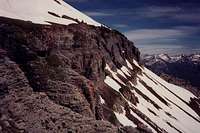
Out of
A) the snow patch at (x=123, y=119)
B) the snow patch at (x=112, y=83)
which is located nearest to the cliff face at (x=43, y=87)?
the snow patch at (x=123, y=119)

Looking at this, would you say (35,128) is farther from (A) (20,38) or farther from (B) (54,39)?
(B) (54,39)

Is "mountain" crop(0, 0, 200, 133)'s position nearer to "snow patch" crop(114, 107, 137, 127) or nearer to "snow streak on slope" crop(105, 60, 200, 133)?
"snow patch" crop(114, 107, 137, 127)

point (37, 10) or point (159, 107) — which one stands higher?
point (37, 10)

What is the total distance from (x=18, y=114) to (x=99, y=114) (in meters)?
20.3

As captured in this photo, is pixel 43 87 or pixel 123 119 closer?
pixel 43 87

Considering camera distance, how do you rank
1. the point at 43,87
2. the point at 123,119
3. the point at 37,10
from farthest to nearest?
the point at 37,10
the point at 123,119
the point at 43,87

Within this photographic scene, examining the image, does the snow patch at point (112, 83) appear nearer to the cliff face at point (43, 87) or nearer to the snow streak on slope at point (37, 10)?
the snow streak on slope at point (37, 10)

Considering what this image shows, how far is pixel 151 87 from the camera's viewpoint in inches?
7131

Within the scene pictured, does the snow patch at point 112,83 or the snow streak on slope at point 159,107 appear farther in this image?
the snow streak on slope at point 159,107

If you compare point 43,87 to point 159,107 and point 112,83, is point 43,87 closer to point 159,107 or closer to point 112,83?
point 112,83

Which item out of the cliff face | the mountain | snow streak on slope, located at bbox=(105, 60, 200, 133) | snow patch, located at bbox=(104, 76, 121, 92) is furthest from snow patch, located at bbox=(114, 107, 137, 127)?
snow patch, located at bbox=(104, 76, 121, 92)

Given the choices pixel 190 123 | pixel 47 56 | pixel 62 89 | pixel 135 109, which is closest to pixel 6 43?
pixel 47 56

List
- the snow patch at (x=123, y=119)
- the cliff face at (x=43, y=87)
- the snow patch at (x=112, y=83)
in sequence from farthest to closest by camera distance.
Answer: the snow patch at (x=112, y=83) < the snow patch at (x=123, y=119) < the cliff face at (x=43, y=87)

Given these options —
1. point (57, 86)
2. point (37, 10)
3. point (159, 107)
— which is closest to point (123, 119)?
point (57, 86)
